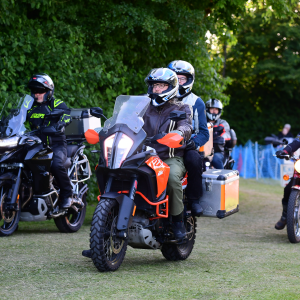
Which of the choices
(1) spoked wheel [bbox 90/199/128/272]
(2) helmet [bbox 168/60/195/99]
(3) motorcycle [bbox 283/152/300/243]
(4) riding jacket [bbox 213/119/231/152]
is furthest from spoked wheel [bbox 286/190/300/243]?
(4) riding jacket [bbox 213/119/231/152]

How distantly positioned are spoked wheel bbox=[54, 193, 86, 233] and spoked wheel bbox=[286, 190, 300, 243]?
10.2ft

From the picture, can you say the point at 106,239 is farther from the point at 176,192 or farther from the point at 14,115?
the point at 14,115

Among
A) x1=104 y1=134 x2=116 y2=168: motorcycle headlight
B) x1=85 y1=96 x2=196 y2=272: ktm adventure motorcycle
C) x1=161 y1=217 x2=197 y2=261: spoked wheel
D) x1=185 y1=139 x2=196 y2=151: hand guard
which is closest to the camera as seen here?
x1=85 y1=96 x2=196 y2=272: ktm adventure motorcycle

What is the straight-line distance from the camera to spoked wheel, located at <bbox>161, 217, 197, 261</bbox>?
666 cm

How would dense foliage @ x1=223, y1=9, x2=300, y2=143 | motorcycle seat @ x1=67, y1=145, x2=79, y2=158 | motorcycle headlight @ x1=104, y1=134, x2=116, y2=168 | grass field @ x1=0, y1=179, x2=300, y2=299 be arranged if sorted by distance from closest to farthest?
grass field @ x1=0, y1=179, x2=300, y2=299 → motorcycle headlight @ x1=104, y1=134, x2=116, y2=168 → motorcycle seat @ x1=67, y1=145, x2=79, y2=158 → dense foliage @ x1=223, y1=9, x2=300, y2=143

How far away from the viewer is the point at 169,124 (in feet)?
20.6

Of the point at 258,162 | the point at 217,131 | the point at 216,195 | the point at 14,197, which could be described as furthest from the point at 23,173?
the point at 258,162

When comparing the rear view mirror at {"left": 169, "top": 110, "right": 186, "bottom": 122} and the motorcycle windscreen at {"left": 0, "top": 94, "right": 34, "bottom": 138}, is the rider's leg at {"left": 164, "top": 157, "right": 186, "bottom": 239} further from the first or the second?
the motorcycle windscreen at {"left": 0, "top": 94, "right": 34, "bottom": 138}

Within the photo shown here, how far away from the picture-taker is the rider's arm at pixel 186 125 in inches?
238

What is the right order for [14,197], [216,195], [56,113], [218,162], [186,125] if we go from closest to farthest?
[186,125], [216,195], [56,113], [14,197], [218,162]

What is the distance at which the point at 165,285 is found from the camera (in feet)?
17.6

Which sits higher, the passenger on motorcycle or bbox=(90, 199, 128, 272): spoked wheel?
the passenger on motorcycle

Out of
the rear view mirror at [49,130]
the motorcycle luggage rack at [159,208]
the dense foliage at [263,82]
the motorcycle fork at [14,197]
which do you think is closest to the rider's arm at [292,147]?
the rear view mirror at [49,130]

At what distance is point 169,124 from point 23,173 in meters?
2.84
